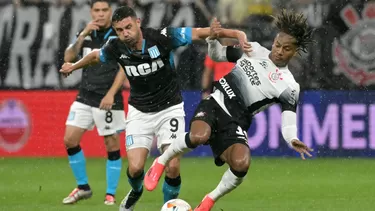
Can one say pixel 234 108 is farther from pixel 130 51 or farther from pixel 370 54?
pixel 370 54

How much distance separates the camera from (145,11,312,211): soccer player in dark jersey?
9969mm

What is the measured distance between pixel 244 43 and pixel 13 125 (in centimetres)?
709

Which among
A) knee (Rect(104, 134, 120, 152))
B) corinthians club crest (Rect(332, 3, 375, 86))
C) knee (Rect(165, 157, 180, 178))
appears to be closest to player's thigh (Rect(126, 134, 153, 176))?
knee (Rect(165, 157, 180, 178))

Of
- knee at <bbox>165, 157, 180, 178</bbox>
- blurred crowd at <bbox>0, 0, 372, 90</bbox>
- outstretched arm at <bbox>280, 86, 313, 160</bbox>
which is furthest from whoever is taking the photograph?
blurred crowd at <bbox>0, 0, 372, 90</bbox>

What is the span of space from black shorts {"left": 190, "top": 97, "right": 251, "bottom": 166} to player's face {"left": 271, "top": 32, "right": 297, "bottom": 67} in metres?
0.60

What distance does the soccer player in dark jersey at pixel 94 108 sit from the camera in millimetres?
12328

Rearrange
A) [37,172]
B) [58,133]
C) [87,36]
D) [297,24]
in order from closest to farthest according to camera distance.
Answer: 1. [297,24]
2. [87,36]
3. [37,172]
4. [58,133]

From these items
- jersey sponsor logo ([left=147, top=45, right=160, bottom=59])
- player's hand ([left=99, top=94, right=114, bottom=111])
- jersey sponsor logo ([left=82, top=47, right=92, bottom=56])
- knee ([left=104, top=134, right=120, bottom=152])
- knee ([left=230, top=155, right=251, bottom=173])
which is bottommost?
knee ([left=104, top=134, right=120, bottom=152])

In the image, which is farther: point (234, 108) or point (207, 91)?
point (207, 91)

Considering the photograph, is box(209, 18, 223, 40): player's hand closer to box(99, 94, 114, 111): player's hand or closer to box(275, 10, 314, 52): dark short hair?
box(275, 10, 314, 52): dark short hair

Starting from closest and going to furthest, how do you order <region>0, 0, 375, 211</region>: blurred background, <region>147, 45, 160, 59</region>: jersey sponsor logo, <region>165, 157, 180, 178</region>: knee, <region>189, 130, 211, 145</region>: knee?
<region>189, 130, 211, 145</region>: knee, <region>147, 45, 160, 59</region>: jersey sponsor logo, <region>165, 157, 180, 178</region>: knee, <region>0, 0, 375, 211</region>: blurred background

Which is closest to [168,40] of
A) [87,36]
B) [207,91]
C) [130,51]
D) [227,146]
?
[130,51]

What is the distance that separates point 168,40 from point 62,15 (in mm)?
7229

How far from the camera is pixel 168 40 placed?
10.4 m
